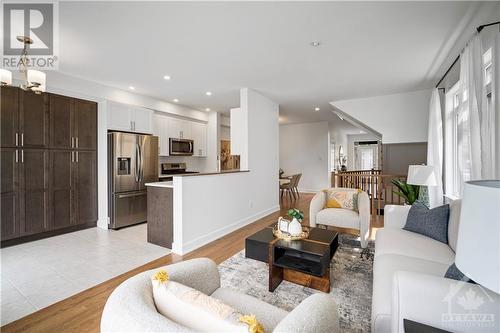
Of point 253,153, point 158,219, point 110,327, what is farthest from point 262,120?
point 110,327

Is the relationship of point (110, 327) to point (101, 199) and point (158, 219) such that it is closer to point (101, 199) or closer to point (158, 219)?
point (158, 219)

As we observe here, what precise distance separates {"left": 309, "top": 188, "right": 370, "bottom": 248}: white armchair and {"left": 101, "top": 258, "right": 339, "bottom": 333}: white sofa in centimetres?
236

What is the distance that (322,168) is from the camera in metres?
8.53

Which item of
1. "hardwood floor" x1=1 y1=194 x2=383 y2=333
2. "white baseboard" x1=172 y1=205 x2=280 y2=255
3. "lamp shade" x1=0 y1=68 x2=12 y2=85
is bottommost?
"hardwood floor" x1=1 y1=194 x2=383 y2=333

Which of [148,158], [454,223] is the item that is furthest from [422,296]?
[148,158]

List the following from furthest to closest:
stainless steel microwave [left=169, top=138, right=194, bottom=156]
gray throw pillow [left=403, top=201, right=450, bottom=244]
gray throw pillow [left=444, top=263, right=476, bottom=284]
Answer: stainless steel microwave [left=169, top=138, right=194, bottom=156]
gray throw pillow [left=403, top=201, right=450, bottom=244]
gray throw pillow [left=444, top=263, right=476, bottom=284]

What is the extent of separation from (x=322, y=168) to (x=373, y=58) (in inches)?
223

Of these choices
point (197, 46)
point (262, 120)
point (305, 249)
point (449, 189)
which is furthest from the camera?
point (262, 120)

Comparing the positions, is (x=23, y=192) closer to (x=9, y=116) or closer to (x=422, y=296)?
(x=9, y=116)

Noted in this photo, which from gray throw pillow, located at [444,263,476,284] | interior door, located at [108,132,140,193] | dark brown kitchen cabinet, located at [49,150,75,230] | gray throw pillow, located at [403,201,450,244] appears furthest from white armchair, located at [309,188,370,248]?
dark brown kitchen cabinet, located at [49,150,75,230]

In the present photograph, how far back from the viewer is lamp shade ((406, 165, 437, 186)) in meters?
3.06

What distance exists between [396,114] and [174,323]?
5.79 metres

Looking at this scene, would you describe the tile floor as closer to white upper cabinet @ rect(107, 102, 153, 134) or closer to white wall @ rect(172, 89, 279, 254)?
white wall @ rect(172, 89, 279, 254)

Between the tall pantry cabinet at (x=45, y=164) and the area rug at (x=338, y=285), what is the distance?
3.11 metres
